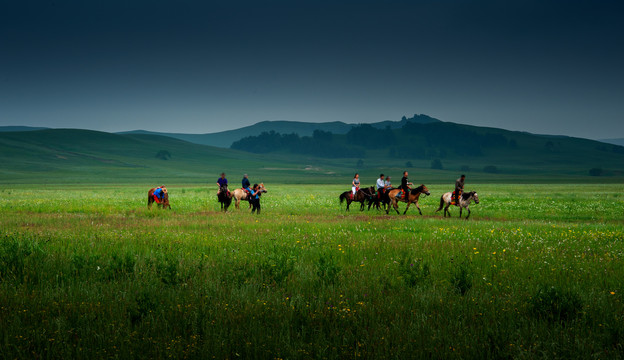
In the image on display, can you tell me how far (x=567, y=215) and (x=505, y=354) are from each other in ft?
84.4

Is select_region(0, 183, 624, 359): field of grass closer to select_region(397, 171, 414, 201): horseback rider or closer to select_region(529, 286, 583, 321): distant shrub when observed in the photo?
select_region(529, 286, 583, 321): distant shrub

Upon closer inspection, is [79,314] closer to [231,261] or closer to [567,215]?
[231,261]

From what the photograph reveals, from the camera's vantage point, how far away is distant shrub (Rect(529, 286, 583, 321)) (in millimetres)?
6699

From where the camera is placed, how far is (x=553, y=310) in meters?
6.80

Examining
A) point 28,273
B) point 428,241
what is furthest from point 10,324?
point 428,241

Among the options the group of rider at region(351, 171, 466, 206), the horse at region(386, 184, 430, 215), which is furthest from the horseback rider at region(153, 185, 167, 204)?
the horse at region(386, 184, 430, 215)

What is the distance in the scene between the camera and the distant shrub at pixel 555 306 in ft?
22.0

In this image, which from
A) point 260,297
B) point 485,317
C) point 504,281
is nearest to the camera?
point 485,317

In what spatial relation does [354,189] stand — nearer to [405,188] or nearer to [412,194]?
[405,188]

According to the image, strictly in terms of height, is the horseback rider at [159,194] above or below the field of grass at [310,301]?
below

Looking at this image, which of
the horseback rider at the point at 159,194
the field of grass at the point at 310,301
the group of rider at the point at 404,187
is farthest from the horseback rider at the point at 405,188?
the horseback rider at the point at 159,194

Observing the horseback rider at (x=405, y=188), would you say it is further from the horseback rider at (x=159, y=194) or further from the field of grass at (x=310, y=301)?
the horseback rider at (x=159, y=194)

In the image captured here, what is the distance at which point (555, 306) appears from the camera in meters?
6.78

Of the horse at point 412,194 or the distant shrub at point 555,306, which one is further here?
the horse at point 412,194
